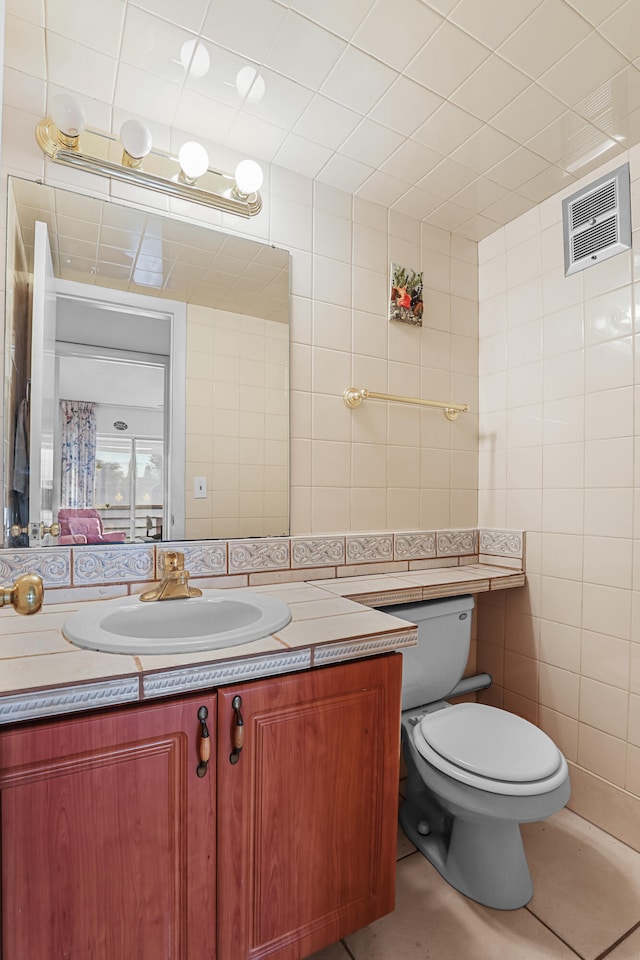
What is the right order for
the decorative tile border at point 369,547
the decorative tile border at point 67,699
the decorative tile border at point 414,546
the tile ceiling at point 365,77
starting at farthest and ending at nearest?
the decorative tile border at point 414,546 < the decorative tile border at point 369,547 < the tile ceiling at point 365,77 < the decorative tile border at point 67,699

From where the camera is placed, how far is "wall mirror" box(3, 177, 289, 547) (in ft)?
4.02

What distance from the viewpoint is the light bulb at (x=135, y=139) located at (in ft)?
4.02

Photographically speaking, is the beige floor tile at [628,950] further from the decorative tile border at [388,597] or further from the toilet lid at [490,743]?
the decorative tile border at [388,597]

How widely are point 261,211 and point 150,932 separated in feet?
5.98

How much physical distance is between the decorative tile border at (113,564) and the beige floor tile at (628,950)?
1.45 meters

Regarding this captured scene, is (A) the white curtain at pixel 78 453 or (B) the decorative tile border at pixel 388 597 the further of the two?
(B) the decorative tile border at pixel 388 597

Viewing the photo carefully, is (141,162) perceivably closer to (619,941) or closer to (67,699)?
(67,699)

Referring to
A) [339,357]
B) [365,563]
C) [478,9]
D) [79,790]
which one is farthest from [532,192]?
[79,790]

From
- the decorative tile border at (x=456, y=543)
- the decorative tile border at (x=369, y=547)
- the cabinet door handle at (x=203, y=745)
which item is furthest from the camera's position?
the decorative tile border at (x=456, y=543)

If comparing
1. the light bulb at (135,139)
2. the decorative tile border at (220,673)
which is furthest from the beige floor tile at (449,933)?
the light bulb at (135,139)

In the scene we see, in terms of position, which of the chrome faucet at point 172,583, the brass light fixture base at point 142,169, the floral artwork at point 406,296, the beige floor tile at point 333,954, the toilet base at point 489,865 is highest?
the brass light fixture base at point 142,169

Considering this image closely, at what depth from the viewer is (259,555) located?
151 centimetres

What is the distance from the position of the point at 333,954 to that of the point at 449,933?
296 millimetres

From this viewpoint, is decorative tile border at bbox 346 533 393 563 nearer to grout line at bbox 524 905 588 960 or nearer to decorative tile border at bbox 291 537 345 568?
decorative tile border at bbox 291 537 345 568
